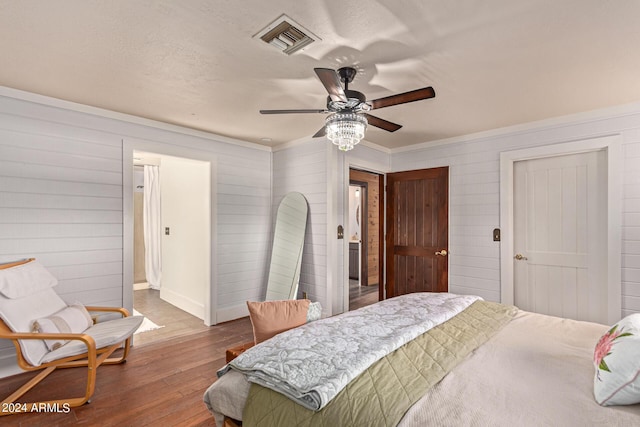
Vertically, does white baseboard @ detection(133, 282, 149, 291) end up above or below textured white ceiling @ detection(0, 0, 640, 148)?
below

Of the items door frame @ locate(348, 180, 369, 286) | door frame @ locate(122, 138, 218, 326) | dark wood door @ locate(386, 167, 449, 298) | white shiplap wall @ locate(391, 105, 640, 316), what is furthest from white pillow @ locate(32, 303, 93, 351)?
door frame @ locate(348, 180, 369, 286)

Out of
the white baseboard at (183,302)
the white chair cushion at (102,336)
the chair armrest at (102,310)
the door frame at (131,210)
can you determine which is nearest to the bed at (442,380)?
the white chair cushion at (102,336)

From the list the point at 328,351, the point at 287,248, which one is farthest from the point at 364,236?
the point at 328,351

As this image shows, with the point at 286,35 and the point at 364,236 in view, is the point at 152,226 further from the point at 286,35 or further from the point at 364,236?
the point at 286,35

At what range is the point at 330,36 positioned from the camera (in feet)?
6.21

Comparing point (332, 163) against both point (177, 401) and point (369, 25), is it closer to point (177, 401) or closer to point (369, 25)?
point (369, 25)

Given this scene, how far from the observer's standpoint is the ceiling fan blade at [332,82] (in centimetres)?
172

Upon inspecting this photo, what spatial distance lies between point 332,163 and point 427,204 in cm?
150

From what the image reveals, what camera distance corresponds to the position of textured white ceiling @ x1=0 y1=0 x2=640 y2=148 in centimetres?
168

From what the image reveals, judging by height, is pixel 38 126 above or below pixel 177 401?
above

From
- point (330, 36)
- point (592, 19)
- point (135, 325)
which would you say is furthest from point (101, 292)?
point (592, 19)

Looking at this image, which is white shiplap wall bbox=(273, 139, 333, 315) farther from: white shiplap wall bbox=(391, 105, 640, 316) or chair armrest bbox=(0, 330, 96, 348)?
chair armrest bbox=(0, 330, 96, 348)

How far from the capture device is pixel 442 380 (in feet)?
4.37

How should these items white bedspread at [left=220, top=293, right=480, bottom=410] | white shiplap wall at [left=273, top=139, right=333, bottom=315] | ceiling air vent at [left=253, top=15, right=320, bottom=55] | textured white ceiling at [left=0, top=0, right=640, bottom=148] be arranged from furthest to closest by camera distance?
white shiplap wall at [left=273, top=139, right=333, bottom=315], ceiling air vent at [left=253, top=15, right=320, bottom=55], textured white ceiling at [left=0, top=0, right=640, bottom=148], white bedspread at [left=220, top=293, right=480, bottom=410]
